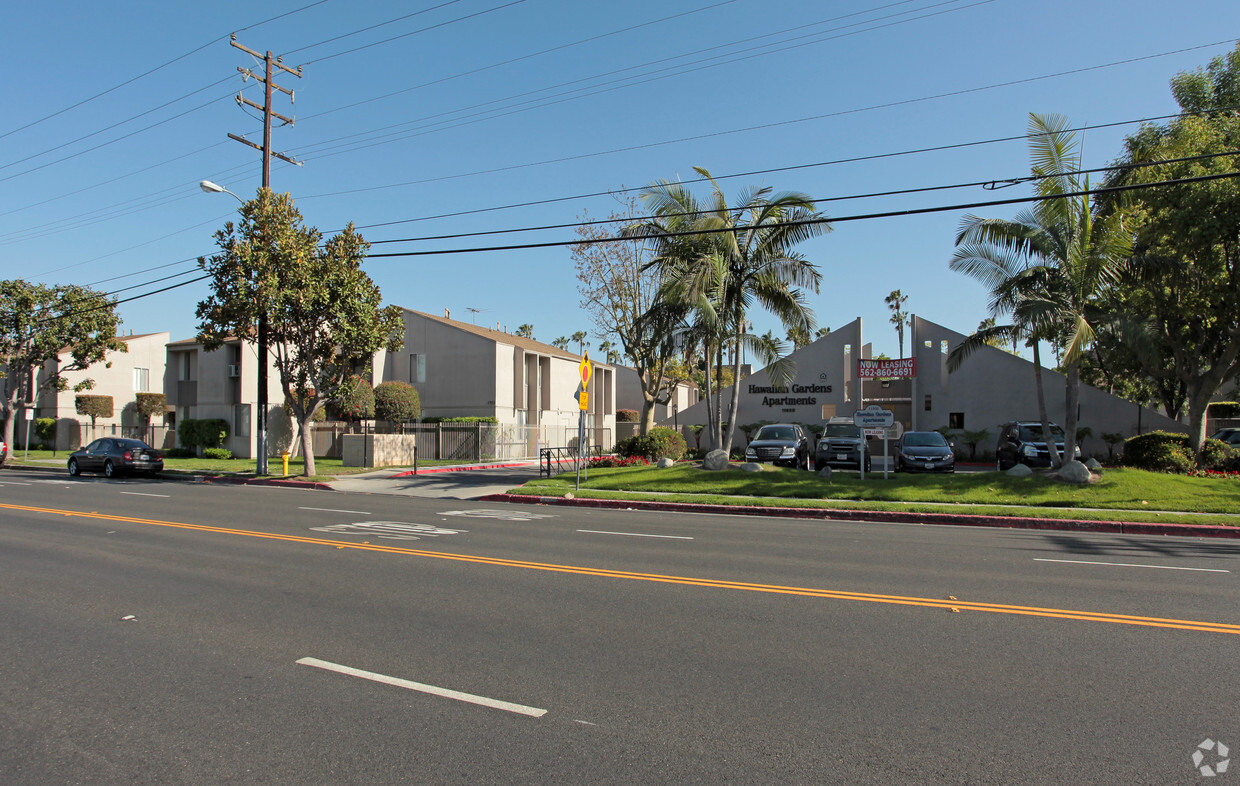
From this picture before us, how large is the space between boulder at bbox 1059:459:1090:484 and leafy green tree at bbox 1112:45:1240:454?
3.68 metres

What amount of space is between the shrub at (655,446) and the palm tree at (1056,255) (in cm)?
1171

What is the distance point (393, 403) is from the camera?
33906 mm

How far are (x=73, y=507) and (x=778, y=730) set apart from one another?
17.2 meters

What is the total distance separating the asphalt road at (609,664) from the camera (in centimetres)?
402

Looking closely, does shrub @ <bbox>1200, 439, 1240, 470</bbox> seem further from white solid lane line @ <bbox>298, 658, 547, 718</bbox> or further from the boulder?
white solid lane line @ <bbox>298, 658, 547, 718</bbox>

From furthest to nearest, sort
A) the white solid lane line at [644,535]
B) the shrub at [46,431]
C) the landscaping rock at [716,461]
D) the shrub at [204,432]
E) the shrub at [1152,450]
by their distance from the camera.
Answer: the shrub at [46,431] < the shrub at [204,432] < the landscaping rock at [716,461] < the shrub at [1152,450] < the white solid lane line at [644,535]

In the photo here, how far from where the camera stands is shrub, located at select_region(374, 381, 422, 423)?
111 ft

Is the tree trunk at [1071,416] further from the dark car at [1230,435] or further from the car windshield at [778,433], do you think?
the dark car at [1230,435]

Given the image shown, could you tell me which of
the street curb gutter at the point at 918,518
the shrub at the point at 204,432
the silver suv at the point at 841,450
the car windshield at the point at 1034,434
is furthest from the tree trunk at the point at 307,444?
the car windshield at the point at 1034,434

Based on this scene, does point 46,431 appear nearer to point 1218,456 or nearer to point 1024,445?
point 1024,445

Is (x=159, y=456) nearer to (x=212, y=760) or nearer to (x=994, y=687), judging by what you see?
(x=212, y=760)

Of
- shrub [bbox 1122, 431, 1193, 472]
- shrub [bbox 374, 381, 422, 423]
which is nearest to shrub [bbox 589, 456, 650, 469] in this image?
shrub [bbox 374, 381, 422, 423]

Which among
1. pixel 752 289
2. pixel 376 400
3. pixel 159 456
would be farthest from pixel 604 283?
pixel 159 456
